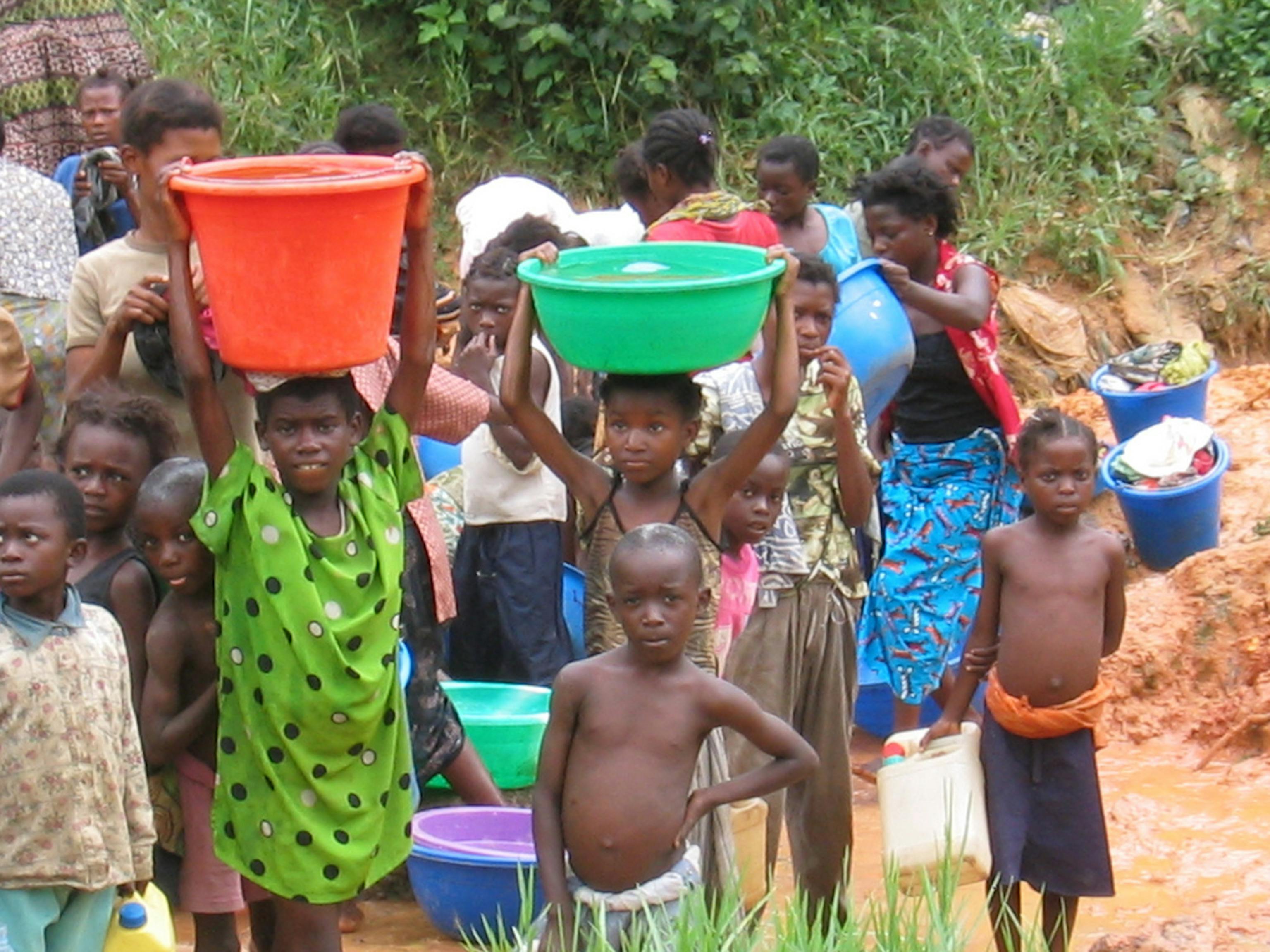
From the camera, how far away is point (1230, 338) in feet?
31.3

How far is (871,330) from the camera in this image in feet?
16.0

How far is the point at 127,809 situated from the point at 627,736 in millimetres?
870

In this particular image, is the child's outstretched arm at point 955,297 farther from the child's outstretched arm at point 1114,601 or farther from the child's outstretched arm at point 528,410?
the child's outstretched arm at point 528,410

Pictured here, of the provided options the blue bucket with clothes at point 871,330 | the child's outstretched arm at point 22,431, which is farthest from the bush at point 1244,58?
the child's outstretched arm at point 22,431

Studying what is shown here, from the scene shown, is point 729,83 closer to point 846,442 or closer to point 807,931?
point 846,442

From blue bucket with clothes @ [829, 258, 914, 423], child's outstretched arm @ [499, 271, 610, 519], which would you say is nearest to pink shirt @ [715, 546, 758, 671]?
child's outstretched arm @ [499, 271, 610, 519]

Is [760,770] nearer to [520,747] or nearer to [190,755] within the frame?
[190,755]

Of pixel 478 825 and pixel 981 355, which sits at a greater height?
pixel 981 355

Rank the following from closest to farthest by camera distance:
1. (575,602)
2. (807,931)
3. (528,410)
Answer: (807,931) < (528,410) < (575,602)

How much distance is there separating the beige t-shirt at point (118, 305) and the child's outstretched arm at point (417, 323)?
0.44m

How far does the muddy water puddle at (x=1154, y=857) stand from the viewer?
457 cm

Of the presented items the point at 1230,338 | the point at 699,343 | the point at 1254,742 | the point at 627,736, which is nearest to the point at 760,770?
the point at 627,736

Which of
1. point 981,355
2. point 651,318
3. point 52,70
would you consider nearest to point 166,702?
point 651,318

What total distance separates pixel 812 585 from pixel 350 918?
1377 mm
